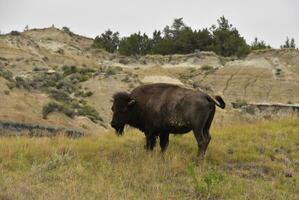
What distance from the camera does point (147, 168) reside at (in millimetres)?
12250

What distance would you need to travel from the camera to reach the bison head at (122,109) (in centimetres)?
1448

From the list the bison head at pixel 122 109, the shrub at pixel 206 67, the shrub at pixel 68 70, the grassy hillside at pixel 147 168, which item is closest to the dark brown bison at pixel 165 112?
the bison head at pixel 122 109

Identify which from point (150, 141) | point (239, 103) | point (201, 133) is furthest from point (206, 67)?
point (201, 133)

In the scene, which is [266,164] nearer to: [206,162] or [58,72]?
[206,162]

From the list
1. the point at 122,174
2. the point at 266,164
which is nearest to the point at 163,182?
the point at 122,174

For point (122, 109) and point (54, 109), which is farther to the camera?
point (54, 109)

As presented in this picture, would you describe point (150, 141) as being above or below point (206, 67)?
above

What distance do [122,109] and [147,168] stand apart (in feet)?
8.60

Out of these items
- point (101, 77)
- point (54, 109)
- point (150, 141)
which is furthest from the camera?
point (101, 77)

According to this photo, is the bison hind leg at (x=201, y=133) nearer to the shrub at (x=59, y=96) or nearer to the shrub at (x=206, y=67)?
the shrub at (x=59, y=96)

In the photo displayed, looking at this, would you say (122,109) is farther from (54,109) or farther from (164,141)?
(54,109)

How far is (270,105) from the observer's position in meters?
41.8

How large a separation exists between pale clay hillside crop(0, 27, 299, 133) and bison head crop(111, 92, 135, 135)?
14.7 m

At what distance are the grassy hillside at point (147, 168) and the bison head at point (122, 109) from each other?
1.97 feet
